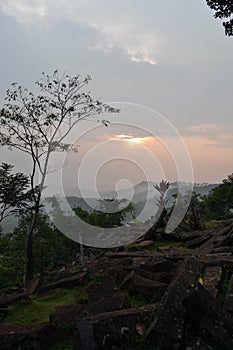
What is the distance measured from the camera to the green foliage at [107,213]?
31.1 meters

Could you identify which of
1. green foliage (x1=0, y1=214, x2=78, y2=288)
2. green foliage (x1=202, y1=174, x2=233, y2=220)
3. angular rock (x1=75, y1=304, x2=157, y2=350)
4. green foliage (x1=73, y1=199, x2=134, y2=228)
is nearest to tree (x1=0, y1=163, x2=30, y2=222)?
green foliage (x1=0, y1=214, x2=78, y2=288)

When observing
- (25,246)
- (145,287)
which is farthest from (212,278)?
(25,246)

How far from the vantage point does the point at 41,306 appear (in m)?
7.97

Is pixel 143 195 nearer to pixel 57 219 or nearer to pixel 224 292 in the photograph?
pixel 224 292

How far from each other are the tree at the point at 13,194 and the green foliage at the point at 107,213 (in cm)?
1084

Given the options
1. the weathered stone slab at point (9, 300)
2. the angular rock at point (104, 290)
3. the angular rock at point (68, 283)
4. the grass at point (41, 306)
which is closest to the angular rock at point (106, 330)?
the angular rock at point (104, 290)

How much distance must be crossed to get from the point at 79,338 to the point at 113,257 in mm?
6702

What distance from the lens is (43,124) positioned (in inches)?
709

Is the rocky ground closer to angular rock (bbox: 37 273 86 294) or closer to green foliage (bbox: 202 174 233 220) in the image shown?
angular rock (bbox: 37 273 86 294)

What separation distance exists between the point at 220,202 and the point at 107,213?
1251 cm

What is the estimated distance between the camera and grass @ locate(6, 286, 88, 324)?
722cm

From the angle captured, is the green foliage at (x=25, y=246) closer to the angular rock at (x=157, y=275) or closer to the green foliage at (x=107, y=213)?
the green foliage at (x=107, y=213)

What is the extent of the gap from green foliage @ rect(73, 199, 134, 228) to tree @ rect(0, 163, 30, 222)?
1084 centimetres

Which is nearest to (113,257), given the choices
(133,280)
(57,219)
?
(133,280)
